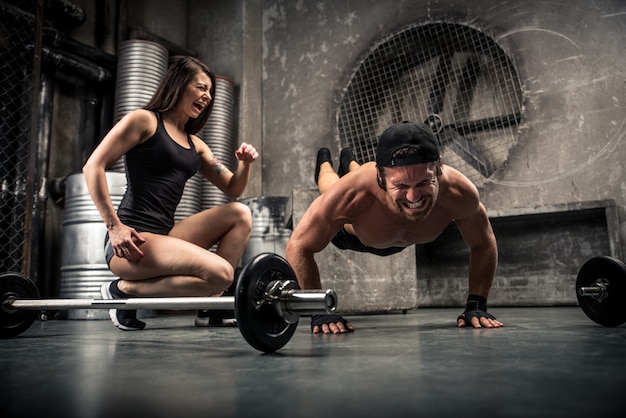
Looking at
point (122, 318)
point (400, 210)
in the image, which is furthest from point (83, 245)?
point (400, 210)

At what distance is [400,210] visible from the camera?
6.35 ft

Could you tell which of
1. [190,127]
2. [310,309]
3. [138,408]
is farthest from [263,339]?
[190,127]

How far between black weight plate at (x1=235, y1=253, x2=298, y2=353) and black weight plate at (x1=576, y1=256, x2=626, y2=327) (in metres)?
1.30

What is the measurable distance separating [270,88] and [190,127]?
342 centimetres

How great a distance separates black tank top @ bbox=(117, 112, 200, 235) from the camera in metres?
2.13

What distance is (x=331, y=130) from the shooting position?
205 inches

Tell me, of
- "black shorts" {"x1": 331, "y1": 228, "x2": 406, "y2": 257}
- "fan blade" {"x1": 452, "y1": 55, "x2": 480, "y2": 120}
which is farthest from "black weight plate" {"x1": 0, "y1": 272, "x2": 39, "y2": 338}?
"fan blade" {"x1": 452, "y1": 55, "x2": 480, "y2": 120}

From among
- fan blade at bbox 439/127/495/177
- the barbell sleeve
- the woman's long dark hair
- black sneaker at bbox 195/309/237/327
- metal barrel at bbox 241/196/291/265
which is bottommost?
black sneaker at bbox 195/309/237/327

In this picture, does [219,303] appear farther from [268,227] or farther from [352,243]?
[268,227]

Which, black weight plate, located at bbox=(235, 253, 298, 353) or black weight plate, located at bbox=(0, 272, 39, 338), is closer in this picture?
black weight plate, located at bbox=(235, 253, 298, 353)

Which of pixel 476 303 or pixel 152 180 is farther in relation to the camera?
pixel 476 303

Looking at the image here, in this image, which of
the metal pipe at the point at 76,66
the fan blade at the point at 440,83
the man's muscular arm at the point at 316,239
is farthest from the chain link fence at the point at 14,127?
the fan blade at the point at 440,83

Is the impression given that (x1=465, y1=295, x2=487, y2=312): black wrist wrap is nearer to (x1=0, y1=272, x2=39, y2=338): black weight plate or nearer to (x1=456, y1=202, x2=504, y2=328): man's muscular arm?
(x1=456, y1=202, x2=504, y2=328): man's muscular arm

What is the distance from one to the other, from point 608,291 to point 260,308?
144 centimetres
